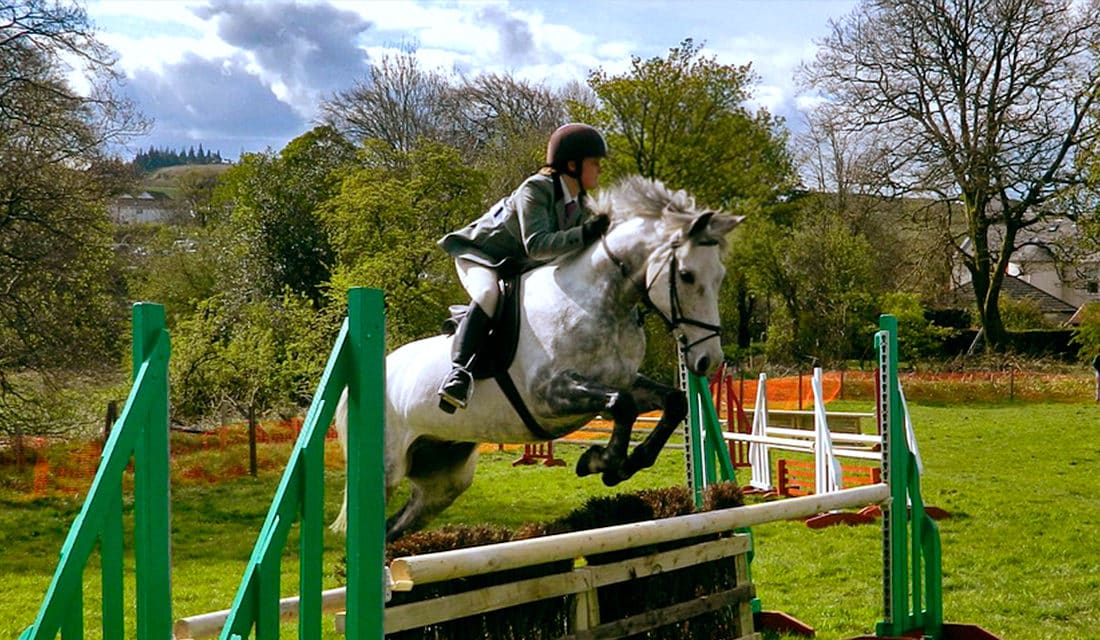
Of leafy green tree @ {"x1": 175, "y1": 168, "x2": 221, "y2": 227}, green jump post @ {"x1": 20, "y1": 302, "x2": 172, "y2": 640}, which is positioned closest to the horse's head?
green jump post @ {"x1": 20, "y1": 302, "x2": 172, "y2": 640}

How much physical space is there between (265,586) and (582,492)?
32.5ft

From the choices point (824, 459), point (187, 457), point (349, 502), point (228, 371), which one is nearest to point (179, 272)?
point (228, 371)

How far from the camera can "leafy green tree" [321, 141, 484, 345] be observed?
608 inches

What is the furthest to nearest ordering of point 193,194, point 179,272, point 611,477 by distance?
point 193,194 < point 179,272 < point 611,477

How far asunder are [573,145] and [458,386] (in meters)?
0.87

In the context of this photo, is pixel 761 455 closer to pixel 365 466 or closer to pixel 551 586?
pixel 551 586

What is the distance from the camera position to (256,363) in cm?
1698

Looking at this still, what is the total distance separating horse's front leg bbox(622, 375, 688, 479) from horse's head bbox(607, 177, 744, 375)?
0.13 m

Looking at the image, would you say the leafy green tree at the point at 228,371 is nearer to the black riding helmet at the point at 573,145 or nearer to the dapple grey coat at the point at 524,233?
the dapple grey coat at the point at 524,233

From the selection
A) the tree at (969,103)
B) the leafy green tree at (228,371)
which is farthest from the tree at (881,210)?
the leafy green tree at (228,371)

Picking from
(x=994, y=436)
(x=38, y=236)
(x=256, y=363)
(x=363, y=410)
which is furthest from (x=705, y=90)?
(x=363, y=410)

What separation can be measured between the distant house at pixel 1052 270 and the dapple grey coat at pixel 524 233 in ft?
84.2

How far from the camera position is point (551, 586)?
3.23 m

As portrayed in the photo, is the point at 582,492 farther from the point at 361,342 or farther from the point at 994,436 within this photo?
the point at 361,342
